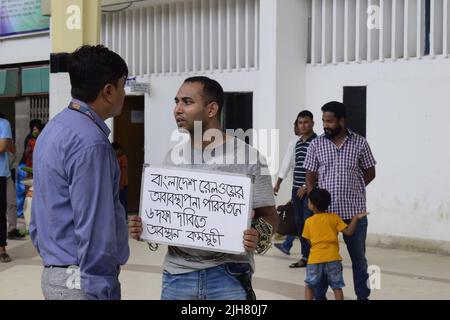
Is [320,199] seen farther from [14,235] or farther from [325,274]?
[14,235]

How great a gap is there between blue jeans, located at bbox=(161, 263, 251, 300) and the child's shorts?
2.55 m

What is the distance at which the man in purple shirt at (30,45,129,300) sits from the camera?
10.4 feet

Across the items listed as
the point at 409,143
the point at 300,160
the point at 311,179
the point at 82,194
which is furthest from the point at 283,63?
the point at 82,194

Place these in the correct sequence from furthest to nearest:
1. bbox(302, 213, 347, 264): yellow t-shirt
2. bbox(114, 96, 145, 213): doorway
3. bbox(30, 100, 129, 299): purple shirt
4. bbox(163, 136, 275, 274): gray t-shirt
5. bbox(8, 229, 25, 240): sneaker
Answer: bbox(114, 96, 145, 213): doorway
bbox(8, 229, 25, 240): sneaker
bbox(302, 213, 347, 264): yellow t-shirt
bbox(163, 136, 275, 274): gray t-shirt
bbox(30, 100, 129, 299): purple shirt

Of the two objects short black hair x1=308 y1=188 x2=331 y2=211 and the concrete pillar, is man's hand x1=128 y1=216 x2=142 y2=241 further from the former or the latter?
the concrete pillar

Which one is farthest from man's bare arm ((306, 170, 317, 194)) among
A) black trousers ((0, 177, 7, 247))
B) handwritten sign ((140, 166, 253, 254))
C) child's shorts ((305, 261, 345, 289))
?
black trousers ((0, 177, 7, 247))

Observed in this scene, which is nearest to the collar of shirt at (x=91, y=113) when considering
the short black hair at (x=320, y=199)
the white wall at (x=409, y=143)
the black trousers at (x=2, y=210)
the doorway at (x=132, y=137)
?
the short black hair at (x=320, y=199)

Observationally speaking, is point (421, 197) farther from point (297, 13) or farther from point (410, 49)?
point (297, 13)

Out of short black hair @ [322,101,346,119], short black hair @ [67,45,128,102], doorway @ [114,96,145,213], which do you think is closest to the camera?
short black hair @ [67,45,128,102]

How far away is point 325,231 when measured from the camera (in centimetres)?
643

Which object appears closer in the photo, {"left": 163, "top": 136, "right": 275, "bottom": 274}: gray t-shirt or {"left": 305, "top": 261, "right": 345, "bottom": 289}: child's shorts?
{"left": 163, "top": 136, "right": 275, "bottom": 274}: gray t-shirt

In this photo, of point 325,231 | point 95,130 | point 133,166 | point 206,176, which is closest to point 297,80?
point 133,166
